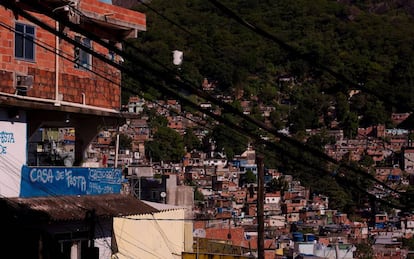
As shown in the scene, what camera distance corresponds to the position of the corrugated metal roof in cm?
1307

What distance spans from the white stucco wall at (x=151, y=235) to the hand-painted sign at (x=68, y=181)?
905 millimetres

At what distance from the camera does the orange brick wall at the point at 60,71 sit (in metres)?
13.9

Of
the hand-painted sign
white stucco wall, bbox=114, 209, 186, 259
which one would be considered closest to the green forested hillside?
white stucco wall, bbox=114, 209, 186, 259

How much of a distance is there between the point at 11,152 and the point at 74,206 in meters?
1.30

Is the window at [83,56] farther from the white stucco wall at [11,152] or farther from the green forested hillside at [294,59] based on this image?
the green forested hillside at [294,59]

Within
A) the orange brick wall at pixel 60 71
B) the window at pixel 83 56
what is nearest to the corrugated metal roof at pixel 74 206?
the orange brick wall at pixel 60 71

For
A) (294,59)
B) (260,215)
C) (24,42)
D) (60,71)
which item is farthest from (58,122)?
(294,59)

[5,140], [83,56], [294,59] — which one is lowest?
[5,140]

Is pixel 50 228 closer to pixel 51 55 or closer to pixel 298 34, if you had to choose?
pixel 51 55

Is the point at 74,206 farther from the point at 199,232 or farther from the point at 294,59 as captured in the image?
the point at 294,59

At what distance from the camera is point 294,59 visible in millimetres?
130875

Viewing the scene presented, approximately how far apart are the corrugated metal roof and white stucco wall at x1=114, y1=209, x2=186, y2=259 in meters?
0.70

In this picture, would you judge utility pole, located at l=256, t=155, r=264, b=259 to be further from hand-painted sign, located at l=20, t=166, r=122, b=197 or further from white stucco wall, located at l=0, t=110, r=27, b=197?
white stucco wall, located at l=0, t=110, r=27, b=197

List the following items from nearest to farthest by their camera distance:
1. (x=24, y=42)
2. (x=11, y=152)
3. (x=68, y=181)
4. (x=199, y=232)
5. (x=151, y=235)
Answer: (x=11, y=152) → (x=24, y=42) → (x=68, y=181) → (x=151, y=235) → (x=199, y=232)
